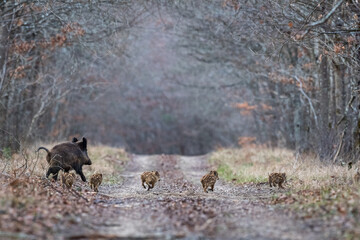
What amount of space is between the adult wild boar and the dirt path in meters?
1.20

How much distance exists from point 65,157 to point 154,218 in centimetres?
546

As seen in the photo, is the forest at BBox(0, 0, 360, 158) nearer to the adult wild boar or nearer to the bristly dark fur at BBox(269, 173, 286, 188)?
the adult wild boar

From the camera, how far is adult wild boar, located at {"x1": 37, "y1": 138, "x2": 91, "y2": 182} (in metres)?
12.6

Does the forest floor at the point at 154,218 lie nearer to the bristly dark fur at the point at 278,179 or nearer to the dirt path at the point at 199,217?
the dirt path at the point at 199,217

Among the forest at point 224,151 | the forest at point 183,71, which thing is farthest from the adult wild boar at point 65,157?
the forest at point 183,71

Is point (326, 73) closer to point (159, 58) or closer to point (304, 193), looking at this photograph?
point (304, 193)

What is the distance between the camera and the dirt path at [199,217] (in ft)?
23.2

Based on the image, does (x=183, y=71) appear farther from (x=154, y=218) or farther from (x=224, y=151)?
(x=154, y=218)

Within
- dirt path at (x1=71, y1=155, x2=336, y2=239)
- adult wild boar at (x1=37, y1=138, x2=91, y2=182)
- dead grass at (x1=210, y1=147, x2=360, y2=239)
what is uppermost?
adult wild boar at (x1=37, y1=138, x2=91, y2=182)

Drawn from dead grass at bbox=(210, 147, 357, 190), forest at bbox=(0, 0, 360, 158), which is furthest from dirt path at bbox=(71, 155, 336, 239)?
forest at bbox=(0, 0, 360, 158)

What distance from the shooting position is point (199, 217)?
836 cm

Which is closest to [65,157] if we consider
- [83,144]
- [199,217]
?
[83,144]

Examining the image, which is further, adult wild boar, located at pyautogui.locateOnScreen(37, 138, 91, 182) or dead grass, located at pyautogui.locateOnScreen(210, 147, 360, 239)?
adult wild boar, located at pyautogui.locateOnScreen(37, 138, 91, 182)

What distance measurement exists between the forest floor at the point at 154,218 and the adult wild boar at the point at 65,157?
103 cm
